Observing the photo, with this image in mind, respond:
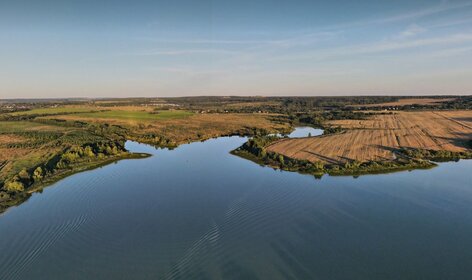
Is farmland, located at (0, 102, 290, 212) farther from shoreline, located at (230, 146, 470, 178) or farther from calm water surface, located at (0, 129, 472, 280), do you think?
shoreline, located at (230, 146, 470, 178)

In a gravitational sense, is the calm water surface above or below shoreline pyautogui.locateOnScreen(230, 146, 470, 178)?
below

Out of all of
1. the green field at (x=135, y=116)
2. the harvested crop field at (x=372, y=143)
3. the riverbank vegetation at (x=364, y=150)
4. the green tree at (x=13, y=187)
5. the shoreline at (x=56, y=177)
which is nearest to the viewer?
the shoreline at (x=56, y=177)

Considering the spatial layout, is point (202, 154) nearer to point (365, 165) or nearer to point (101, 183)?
point (101, 183)

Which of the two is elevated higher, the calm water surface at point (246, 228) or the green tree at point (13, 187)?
the green tree at point (13, 187)

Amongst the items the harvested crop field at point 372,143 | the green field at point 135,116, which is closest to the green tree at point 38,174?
the harvested crop field at point 372,143

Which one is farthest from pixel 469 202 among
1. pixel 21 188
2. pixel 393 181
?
pixel 21 188

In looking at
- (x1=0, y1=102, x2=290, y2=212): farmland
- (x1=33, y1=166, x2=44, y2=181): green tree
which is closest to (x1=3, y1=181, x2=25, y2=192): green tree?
(x1=0, y1=102, x2=290, y2=212): farmland

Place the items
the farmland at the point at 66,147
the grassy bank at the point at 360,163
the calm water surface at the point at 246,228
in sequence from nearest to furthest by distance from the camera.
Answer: the calm water surface at the point at 246,228, the farmland at the point at 66,147, the grassy bank at the point at 360,163

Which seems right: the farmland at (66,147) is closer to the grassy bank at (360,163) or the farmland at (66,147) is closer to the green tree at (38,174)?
the green tree at (38,174)

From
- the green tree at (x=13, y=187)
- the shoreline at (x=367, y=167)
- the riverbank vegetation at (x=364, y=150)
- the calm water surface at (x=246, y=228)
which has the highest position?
the riverbank vegetation at (x=364, y=150)

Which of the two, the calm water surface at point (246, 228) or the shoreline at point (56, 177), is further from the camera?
the shoreline at point (56, 177)
